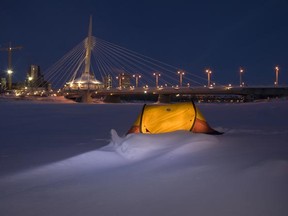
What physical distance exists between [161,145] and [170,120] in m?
3.35

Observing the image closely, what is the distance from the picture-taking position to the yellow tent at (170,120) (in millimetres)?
11469

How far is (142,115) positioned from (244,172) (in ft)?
20.1

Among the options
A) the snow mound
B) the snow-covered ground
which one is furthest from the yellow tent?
the snow-covered ground

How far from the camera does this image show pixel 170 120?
11688 millimetres

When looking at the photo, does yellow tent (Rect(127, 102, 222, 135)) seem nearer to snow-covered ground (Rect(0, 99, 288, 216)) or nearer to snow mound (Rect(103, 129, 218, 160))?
snow mound (Rect(103, 129, 218, 160))

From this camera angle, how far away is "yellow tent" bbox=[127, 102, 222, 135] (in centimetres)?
1147

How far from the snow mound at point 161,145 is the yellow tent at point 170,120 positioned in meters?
2.13

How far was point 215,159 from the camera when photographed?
6.77 metres

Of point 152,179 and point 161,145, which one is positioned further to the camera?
point 161,145

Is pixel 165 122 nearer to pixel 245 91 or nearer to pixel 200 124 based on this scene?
pixel 200 124

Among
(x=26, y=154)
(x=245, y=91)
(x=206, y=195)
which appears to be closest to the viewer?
(x=206, y=195)

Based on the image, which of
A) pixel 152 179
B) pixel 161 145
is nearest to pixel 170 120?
pixel 161 145

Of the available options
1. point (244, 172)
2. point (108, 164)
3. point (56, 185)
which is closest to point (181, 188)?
point (244, 172)

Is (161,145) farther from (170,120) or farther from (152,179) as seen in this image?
(170,120)
